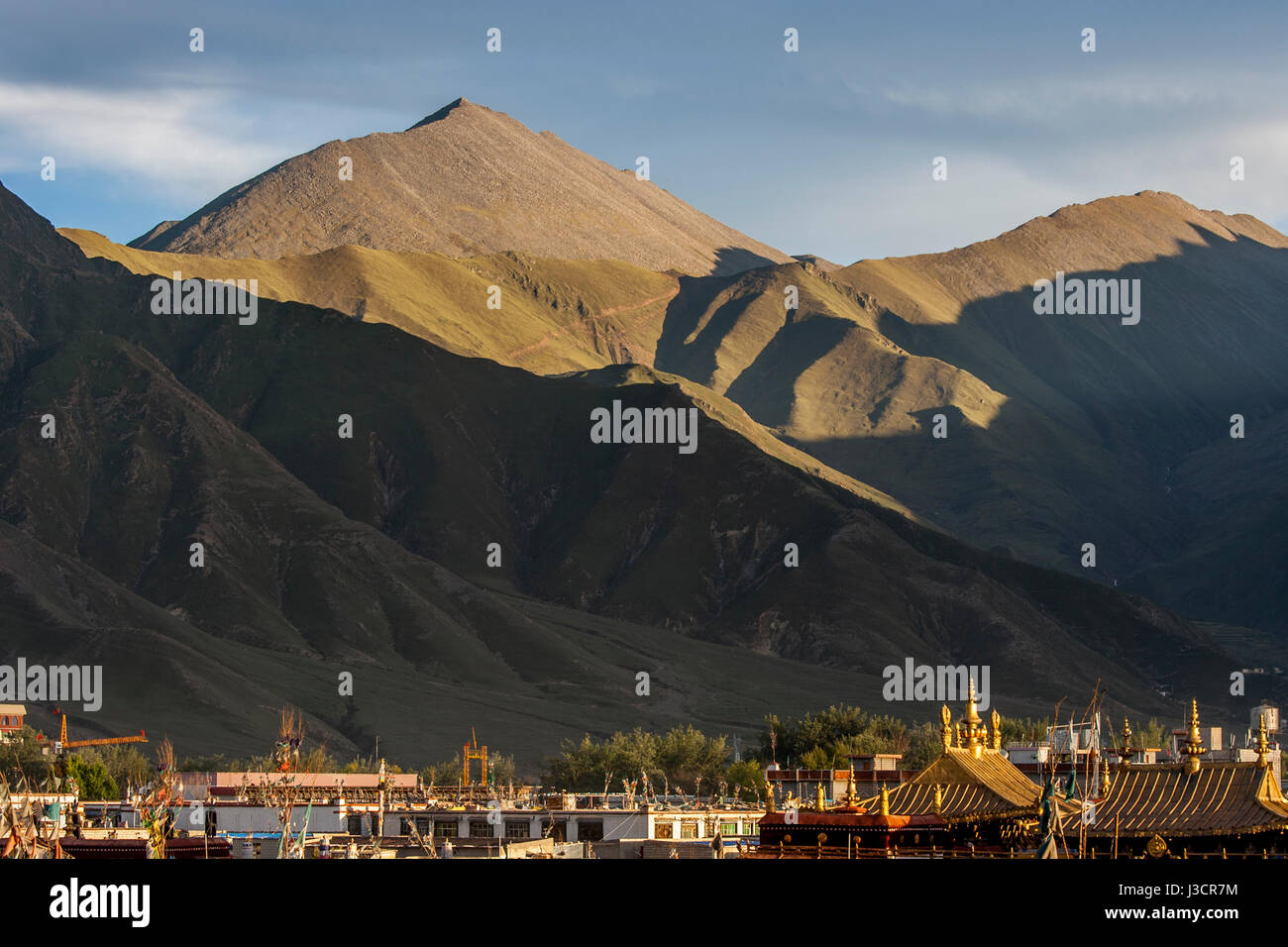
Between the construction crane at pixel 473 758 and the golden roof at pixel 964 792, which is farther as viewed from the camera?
the construction crane at pixel 473 758

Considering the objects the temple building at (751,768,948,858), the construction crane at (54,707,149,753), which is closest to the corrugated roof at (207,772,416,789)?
the construction crane at (54,707,149,753)

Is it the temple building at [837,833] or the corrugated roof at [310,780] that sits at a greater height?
the temple building at [837,833]

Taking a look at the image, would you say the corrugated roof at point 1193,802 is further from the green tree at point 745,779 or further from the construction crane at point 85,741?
the construction crane at point 85,741

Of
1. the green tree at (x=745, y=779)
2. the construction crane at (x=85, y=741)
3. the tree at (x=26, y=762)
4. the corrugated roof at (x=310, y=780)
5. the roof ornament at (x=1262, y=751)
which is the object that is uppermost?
the roof ornament at (x=1262, y=751)

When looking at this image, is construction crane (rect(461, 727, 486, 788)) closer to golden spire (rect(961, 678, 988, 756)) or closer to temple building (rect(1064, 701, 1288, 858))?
golden spire (rect(961, 678, 988, 756))

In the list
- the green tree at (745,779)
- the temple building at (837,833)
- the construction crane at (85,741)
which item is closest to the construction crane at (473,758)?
the green tree at (745,779)

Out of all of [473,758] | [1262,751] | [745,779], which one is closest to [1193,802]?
[1262,751]
